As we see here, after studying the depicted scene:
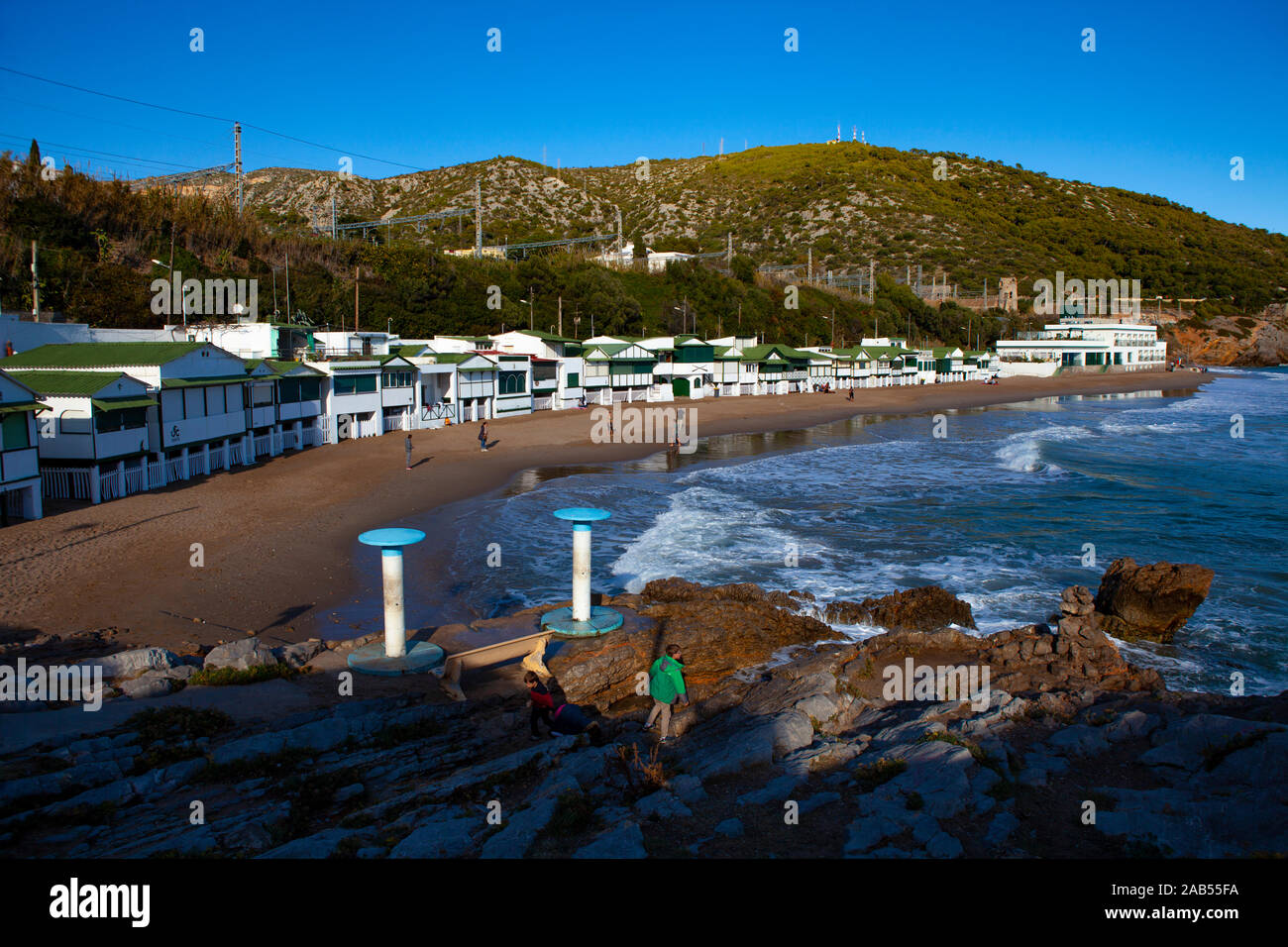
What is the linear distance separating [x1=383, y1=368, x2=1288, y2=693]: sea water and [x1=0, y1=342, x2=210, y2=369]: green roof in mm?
10636

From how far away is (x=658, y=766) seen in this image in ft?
29.2

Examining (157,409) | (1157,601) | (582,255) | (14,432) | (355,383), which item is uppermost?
(582,255)

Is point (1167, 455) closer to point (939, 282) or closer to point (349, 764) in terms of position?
point (349, 764)

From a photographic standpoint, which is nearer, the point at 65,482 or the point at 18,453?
the point at 18,453

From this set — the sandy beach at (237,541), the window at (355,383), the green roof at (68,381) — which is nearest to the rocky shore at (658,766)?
the sandy beach at (237,541)

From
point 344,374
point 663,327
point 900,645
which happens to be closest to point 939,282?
point 663,327

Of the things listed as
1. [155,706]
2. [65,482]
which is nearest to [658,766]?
[155,706]

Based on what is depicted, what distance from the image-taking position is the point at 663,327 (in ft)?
316

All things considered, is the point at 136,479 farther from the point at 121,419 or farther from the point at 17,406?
the point at 17,406

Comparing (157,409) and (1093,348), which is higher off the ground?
(1093,348)

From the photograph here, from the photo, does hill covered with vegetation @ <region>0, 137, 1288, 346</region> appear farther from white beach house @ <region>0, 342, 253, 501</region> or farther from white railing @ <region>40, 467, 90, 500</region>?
white railing @ <region>40, 467, 90, 500</region>

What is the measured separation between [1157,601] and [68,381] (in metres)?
29.0

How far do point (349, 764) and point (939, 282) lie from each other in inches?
6294

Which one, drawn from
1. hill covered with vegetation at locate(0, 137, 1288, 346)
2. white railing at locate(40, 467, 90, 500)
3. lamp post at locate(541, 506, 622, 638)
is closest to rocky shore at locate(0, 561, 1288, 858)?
lamp post at locate(541, 506, 622, 638)
